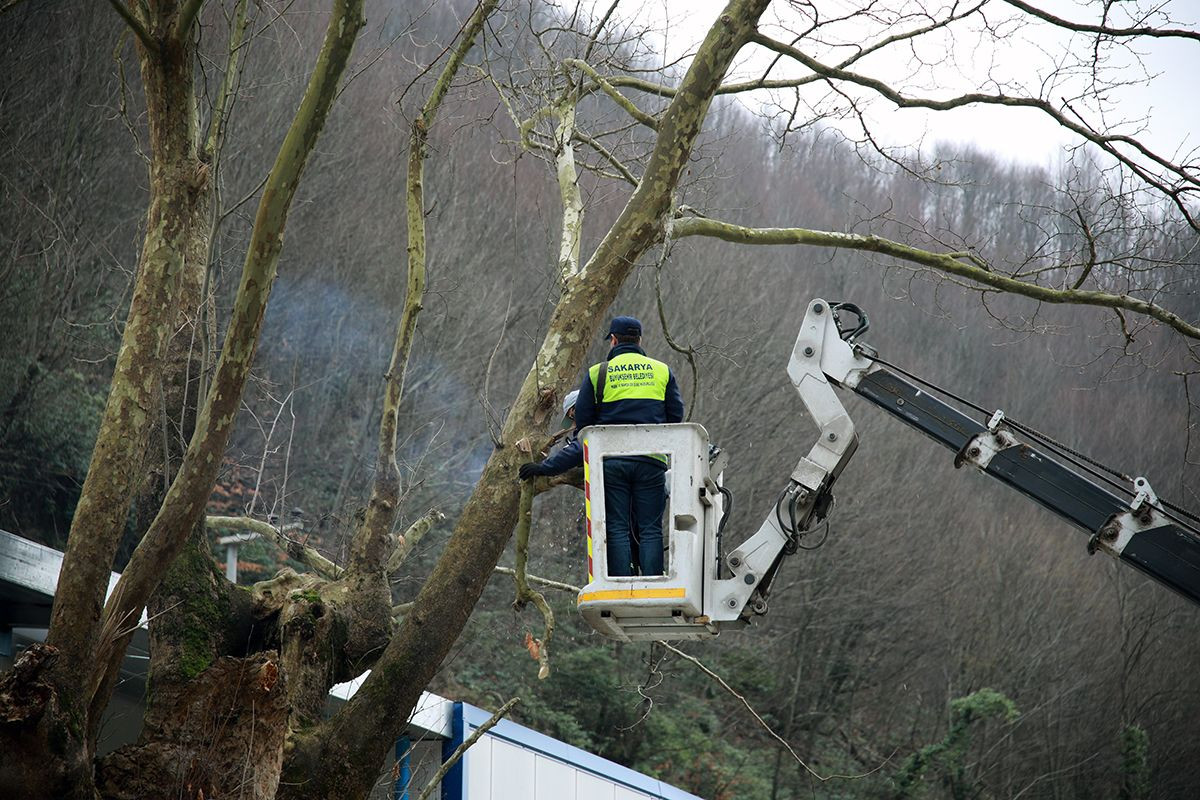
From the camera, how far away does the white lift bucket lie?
672 centimetres

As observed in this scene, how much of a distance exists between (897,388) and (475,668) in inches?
649

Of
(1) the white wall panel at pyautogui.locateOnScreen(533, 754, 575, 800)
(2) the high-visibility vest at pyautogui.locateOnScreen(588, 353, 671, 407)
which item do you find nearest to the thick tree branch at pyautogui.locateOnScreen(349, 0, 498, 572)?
(2) the high-visibility vest at pyautogui.locateOnScreen(588, 353, 671, 407)

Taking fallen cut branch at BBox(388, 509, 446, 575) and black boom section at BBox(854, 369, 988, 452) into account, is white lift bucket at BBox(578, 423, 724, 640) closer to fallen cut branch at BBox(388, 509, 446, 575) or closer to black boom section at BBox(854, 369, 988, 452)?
black boom section at BBox(854, 369, 988, 452)

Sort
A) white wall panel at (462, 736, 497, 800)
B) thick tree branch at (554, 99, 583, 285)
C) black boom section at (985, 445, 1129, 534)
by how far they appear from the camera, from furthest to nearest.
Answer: white wall panel at (462, 736, 497, 800) → thick tree branch at (554, 99, 583, 285) → black boom section at (985, 445, 1129, 534)

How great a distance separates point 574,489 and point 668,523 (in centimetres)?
1884

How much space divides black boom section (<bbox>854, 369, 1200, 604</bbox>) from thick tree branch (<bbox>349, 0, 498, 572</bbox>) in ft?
9.77

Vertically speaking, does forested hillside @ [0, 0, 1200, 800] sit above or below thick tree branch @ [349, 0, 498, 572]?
above

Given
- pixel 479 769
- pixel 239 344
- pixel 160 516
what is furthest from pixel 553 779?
pixel 239 344

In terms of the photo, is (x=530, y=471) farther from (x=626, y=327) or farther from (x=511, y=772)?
(x=511, y=772)

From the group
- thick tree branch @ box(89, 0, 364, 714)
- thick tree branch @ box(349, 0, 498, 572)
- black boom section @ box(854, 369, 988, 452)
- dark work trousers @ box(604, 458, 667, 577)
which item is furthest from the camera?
thick tree branch @ box(349, 0, 498, 572)

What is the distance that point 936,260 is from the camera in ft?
27.9

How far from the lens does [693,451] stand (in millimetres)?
6770

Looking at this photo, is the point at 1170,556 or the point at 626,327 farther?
the point at 626,327

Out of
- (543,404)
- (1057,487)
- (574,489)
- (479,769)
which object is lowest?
(479,769)
